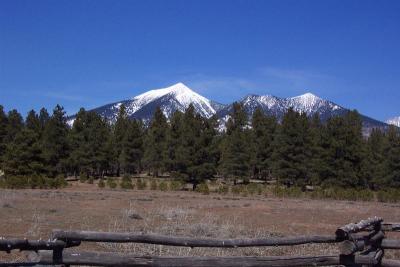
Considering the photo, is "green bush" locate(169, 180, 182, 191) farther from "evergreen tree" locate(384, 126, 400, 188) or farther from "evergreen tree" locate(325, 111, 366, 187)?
"evergreen tree" locate(384, 126, 400, 188)

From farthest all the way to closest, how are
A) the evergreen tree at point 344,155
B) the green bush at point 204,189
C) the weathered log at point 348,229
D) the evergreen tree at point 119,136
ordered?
the evergreen tree at point 119,136
the evergreen tree at point 344,155
the green bush at point 204,189
the weathered log at point 348,229

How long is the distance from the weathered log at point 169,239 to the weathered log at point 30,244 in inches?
4.2

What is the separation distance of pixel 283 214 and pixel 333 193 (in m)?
25.7

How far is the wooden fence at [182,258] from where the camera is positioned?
7.91 metres

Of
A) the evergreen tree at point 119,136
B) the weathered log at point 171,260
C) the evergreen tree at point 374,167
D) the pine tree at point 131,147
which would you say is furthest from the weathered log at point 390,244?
the evergreen tree at point 119,136

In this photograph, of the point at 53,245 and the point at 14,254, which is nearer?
the point at 53,245

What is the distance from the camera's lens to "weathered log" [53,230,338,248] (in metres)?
7.96

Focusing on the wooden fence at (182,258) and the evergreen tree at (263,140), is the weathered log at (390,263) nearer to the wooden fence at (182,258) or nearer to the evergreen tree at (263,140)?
the wooden fence at (182,258)

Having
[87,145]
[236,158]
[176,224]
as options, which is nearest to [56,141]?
[87,145]

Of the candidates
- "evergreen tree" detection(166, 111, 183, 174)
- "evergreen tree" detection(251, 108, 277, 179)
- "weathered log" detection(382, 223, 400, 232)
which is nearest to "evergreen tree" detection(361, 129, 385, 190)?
"evergreen tree" detection(251, 108, 277, 179)

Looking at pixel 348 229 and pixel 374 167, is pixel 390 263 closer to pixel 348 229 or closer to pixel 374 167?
pixel 348 229

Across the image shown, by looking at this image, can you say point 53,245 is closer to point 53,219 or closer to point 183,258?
point 183,258

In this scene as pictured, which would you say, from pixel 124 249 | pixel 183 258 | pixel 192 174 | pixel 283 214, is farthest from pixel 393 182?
pixel 183 258

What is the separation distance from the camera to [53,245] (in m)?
7.86
